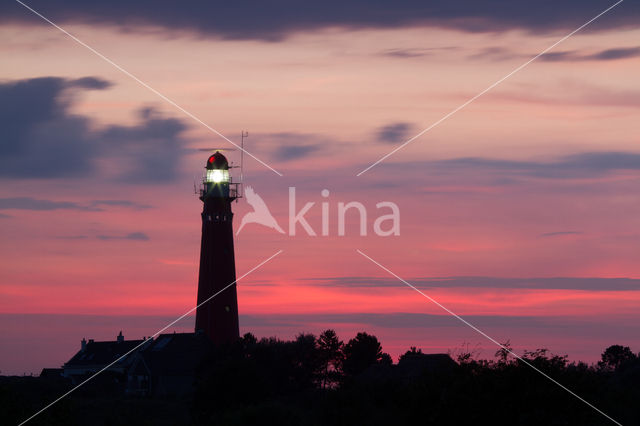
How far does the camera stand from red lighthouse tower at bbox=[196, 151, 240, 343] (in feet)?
284

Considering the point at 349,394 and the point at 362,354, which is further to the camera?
the point at 362,354

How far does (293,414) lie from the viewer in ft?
196

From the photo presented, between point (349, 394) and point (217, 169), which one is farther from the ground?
point (217, 169)

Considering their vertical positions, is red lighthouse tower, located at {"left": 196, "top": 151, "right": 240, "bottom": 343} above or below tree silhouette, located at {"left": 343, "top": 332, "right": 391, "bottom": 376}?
above

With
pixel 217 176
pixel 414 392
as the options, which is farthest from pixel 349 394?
pixel 217 176

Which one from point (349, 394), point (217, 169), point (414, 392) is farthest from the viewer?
point (217, 169)

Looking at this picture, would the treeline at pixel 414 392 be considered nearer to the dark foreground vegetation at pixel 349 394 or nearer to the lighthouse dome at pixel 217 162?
the dark foreground vegetation at pixel 349 394

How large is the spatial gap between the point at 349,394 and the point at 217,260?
2888 cm

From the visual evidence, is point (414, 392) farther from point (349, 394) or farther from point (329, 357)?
point (329, 357)

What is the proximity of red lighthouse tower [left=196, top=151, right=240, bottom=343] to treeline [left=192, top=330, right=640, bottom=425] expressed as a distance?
3.00 m

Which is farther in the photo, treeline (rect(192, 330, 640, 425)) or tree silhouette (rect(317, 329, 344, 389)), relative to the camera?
tree silhouette (rect(317, 329, 344, 389))

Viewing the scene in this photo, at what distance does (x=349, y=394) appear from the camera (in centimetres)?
6003

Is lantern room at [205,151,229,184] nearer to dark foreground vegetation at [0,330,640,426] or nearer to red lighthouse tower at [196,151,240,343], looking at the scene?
red lighthouse tower at [196,151,240,343]

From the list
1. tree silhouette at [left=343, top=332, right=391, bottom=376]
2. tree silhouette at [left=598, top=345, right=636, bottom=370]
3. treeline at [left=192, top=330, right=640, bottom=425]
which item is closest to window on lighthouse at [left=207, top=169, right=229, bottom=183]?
treeline at [left=192, top=330, right=640, bottom=425]
